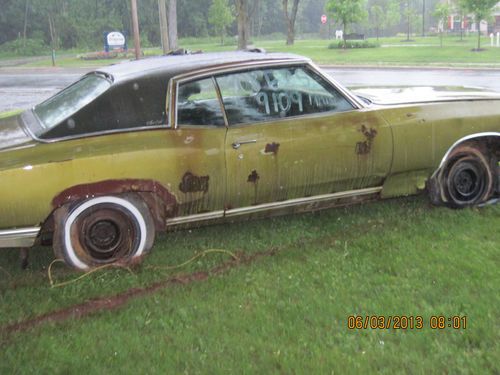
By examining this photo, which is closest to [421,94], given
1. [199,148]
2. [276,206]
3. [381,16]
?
[276,206]

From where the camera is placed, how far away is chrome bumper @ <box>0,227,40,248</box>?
329 cm

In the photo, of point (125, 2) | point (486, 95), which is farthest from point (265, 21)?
point (486, 95)

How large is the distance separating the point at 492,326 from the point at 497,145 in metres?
2.17

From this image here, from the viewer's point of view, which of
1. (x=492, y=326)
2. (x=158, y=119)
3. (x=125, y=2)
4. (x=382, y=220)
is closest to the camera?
(x=492, y=326)

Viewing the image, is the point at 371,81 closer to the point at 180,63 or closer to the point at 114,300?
the point at 180,63

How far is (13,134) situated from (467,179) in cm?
353

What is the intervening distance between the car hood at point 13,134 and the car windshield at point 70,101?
0.14 m

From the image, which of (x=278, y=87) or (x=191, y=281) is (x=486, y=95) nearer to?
(x=278, y=87)

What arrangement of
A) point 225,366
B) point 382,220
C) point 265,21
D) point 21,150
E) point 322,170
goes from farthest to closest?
point 265,21 → point 382,220 → point 322,170 → point 21,150 → point 225,366

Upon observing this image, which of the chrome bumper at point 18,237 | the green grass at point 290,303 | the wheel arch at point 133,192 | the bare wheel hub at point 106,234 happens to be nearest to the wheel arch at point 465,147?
the green grass at point 290,303

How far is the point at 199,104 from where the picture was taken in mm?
3754

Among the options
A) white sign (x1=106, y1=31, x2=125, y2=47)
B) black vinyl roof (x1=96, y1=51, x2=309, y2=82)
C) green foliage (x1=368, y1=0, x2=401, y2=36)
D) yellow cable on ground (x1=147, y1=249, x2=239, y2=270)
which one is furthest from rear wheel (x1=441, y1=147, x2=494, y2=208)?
green foliage (x1=368, y1=0, x2=401, y2=36)

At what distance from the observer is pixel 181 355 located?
2668 mm

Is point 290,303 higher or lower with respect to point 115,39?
lower
